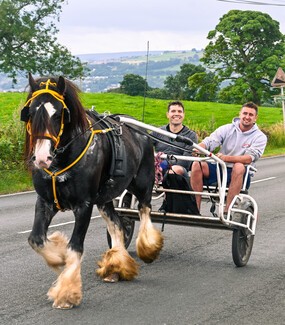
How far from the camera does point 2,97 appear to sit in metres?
42.3

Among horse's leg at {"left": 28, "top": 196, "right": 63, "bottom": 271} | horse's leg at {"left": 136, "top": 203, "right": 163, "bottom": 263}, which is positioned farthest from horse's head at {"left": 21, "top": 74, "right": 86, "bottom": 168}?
horse's leg at {"left": 136, "top": 203, "right": 163, "bottom": 263}

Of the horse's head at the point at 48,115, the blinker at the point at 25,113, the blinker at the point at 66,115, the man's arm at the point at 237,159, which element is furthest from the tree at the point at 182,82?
the blinker at the point at 25,113

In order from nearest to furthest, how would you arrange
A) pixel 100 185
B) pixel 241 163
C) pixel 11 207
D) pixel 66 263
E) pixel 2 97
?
pixel 66 263, pixel 100 185, pixel 241 163, pixel 11 207, pixel 2 97

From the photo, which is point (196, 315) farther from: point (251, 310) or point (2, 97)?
point (2, 97)

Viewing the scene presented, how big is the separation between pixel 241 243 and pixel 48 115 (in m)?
3.14

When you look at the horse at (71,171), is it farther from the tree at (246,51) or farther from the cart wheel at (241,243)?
the tree at (246,51)

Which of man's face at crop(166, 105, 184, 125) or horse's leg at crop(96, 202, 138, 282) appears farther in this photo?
man's face at crop(166, 105, 184, 125)

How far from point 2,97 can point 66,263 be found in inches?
1441

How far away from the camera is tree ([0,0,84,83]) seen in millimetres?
48438

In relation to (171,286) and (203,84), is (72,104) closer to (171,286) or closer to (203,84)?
(171,286)

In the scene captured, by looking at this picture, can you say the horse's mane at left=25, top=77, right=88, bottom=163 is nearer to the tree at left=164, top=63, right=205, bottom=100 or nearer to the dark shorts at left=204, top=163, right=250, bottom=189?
the dark shorts at left=204, top=163, right=250, bottom=189

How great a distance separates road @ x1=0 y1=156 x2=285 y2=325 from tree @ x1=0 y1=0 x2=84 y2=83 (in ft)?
127

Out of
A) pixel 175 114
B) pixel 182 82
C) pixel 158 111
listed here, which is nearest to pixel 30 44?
pixel 158 111

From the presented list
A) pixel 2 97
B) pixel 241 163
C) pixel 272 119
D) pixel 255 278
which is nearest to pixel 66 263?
pixel 255 278
